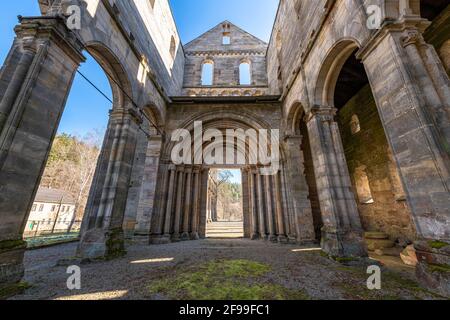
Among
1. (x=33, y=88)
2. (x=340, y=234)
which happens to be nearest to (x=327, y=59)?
(x=340, y=234)

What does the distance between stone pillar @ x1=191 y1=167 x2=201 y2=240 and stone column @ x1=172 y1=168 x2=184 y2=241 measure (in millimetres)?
660

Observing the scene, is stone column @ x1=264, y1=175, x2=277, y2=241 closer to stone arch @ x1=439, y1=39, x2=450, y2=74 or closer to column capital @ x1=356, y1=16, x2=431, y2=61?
column capital @ x1=356, y1=16, x2=431, y2=61

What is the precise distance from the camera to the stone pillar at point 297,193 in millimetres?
6410

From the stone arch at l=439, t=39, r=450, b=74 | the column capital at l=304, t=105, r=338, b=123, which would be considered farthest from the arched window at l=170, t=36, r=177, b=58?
the stone arch at l=439, t=39, r=450, b=74

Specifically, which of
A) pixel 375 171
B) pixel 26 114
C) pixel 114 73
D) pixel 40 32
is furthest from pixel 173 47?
pixel 375 171

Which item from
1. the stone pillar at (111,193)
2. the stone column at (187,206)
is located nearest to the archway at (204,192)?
the stone column at (187,206)

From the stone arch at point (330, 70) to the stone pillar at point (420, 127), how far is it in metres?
1.63

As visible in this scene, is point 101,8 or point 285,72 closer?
point 101,8

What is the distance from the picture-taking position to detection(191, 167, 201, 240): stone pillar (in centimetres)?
A: 855

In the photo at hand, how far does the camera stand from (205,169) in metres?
10.0

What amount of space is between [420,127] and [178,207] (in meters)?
8.05
